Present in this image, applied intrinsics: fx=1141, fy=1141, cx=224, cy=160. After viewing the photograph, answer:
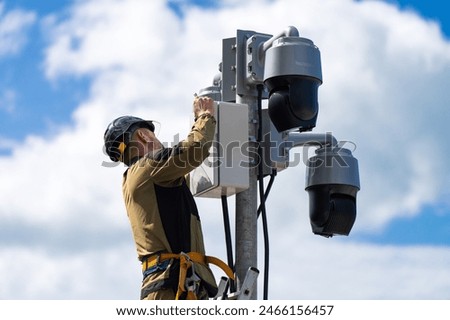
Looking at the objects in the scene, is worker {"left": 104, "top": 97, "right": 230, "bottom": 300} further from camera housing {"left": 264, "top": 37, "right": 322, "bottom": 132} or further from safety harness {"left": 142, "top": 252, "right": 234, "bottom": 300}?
camera housing {"left": 264, "top": 37, "right": 322, "bottom": 132}

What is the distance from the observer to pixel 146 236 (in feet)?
23.9

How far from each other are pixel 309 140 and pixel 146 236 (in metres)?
1.39

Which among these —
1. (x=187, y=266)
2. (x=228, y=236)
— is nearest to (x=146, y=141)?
(x=228, y=236)

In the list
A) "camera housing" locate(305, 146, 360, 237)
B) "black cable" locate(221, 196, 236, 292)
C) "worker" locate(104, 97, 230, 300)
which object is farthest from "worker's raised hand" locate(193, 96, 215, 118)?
"camera housing" locate(305, 146, 360, 237)

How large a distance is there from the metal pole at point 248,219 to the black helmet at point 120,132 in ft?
2.29

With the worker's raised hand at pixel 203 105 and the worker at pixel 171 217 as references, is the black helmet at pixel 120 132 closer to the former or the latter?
the worker at pixel 171 217

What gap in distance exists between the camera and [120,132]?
7637 millimetres

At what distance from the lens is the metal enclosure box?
288 inches

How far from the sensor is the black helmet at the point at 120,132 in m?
7.64

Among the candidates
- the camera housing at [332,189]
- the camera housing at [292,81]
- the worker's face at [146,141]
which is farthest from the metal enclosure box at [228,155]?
the camera housing at [332,189]

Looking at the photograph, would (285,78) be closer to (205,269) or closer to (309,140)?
(309,140)

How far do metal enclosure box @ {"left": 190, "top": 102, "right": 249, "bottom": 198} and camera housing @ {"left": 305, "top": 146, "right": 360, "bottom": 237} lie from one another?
753mm

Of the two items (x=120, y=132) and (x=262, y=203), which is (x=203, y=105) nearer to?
(x=120, y=132)

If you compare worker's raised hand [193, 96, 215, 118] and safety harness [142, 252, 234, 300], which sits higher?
worker's raised hand [193, 96, 215, 118]
